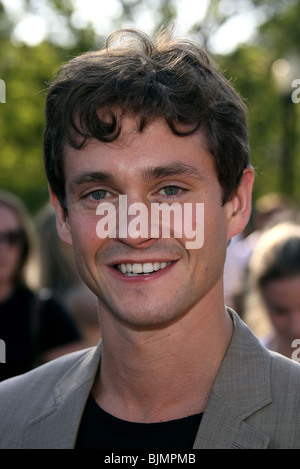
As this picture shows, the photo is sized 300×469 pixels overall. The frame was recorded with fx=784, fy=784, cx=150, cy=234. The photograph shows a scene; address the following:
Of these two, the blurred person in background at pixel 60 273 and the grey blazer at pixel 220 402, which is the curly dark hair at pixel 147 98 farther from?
the blurred person in background at pixel 60 273

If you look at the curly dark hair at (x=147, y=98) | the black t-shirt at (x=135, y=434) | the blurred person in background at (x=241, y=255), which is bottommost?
the black t-shirt at (x=135, y=434)

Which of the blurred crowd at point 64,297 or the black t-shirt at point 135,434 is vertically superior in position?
the blurred crowd at point 64,297

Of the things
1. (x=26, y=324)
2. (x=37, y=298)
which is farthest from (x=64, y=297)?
(x=26, y=324)

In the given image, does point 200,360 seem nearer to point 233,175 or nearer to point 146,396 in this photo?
point 146,396

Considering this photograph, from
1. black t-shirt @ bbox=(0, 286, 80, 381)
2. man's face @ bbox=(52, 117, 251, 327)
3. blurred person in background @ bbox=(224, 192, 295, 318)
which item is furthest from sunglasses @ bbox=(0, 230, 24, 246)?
man's face @ bbox=(52, 117, 251, 327)

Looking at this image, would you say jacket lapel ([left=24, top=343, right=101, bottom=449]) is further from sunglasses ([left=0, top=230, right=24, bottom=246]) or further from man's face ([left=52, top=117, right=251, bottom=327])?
sunglasses ([left=0, top=230, right=24, bottom=246])

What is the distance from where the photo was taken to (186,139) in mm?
2678

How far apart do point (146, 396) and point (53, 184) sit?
2.97ft

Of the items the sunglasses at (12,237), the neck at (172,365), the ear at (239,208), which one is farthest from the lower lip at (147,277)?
the sunglasses at (12,237)

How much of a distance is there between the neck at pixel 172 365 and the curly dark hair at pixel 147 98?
1.58 ft

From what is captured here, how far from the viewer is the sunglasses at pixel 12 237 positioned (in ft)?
18.5

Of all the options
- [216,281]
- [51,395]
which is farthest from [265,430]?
[51,395]

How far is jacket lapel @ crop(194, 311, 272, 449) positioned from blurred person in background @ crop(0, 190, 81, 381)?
7.57ft

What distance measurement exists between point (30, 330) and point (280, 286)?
62.7 inches
